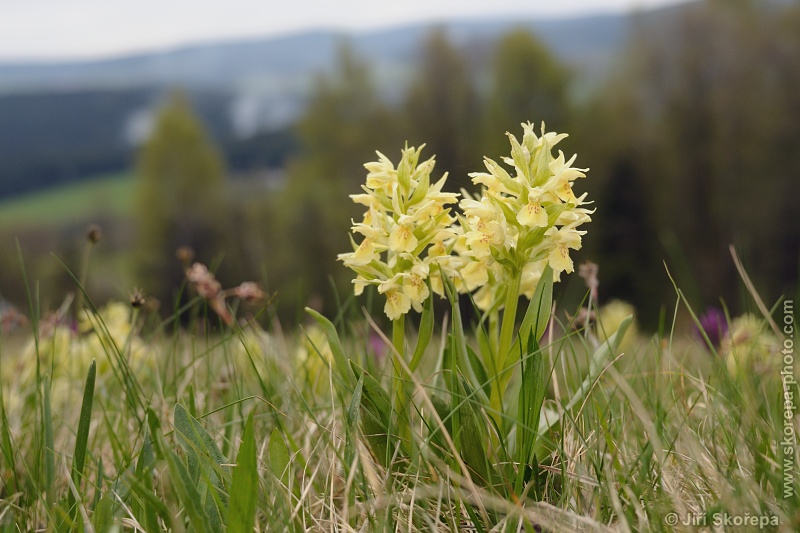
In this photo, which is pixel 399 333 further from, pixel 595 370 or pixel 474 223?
pixel 595 370

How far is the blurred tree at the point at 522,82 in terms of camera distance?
72.2 ft

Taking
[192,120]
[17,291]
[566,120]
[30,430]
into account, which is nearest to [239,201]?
[192,120]

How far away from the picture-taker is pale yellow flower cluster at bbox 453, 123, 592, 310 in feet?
5.77

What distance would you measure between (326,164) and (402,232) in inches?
1098

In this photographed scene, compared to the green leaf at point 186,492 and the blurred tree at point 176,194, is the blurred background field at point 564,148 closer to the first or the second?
the blurred tree at point 176,194

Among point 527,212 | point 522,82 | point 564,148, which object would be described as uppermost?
point 522,82

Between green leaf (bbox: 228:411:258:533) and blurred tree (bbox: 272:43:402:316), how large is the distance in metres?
24.8

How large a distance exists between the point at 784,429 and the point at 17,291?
3203 centimetres

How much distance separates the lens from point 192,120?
127 ft

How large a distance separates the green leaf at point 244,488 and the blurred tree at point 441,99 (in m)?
24.5

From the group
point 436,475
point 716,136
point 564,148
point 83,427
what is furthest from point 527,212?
point 716,136

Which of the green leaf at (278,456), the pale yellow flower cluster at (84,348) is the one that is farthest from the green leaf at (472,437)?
the pale yellow flower cluster at (84,348)

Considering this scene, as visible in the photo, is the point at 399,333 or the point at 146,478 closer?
the point at 146,478

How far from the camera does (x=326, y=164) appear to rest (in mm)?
29234
